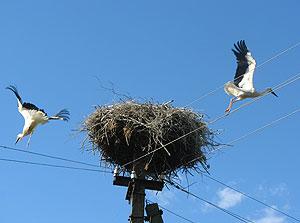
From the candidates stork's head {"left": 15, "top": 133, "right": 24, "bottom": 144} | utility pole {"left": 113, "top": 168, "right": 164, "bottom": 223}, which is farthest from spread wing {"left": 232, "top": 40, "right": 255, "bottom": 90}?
stork's head {"left": 15, "top": 133, "right": 24, "bottom": 144}

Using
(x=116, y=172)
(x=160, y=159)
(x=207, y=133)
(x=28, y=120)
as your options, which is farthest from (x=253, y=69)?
(x=28, y=120)

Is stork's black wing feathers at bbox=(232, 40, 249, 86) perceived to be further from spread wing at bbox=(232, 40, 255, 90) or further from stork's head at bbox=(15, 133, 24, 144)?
stork's head at bbox=(15, 133, 24, 144)

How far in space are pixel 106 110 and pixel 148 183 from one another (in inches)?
57.8

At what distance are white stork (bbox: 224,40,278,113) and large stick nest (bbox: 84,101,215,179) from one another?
61 centimetres

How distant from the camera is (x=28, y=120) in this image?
826 centimetres

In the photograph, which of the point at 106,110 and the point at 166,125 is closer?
the point at 166,125

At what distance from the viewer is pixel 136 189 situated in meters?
7.04

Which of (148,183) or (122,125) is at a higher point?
(122,125)

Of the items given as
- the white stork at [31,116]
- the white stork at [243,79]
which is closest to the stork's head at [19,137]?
the white stork at [31,116]

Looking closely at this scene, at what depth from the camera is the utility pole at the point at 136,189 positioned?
6800 millimetres

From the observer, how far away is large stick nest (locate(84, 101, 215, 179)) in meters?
7.61

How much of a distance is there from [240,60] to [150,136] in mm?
1774

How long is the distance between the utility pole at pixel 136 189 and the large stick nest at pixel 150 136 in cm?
26

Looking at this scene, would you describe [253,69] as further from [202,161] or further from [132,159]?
[132,159]
